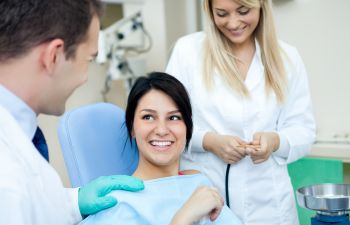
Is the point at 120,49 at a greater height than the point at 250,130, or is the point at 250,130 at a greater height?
the point at 120,49

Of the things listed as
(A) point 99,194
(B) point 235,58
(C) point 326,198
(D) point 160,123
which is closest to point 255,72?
A: (B) point 235,58

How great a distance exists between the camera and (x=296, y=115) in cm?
186

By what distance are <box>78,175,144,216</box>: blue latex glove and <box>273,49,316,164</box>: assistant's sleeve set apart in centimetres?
68

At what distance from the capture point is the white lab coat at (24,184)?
0.87 m

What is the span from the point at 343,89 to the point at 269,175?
103 centimetres

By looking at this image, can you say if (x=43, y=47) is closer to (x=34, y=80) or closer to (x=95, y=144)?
(x=34, y=80)

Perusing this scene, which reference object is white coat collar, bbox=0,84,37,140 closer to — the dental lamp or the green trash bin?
the green trash bin

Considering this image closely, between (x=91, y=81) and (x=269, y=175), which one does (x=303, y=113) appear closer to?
(x=269, y=175)

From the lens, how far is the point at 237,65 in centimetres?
184

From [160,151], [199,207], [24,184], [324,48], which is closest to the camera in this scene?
[24,184]

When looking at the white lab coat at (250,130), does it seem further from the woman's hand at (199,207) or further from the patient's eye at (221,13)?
the woman's hand at (199,207)

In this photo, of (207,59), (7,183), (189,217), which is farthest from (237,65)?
(7,183)

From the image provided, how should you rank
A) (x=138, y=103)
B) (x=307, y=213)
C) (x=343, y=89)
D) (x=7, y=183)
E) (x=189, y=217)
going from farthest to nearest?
(x=343, y=89)
(x=307, y=213)
(x=138, y=103)
(x=189, y=217)
(x=7, y=183)

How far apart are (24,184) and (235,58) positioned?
3.67 feet
